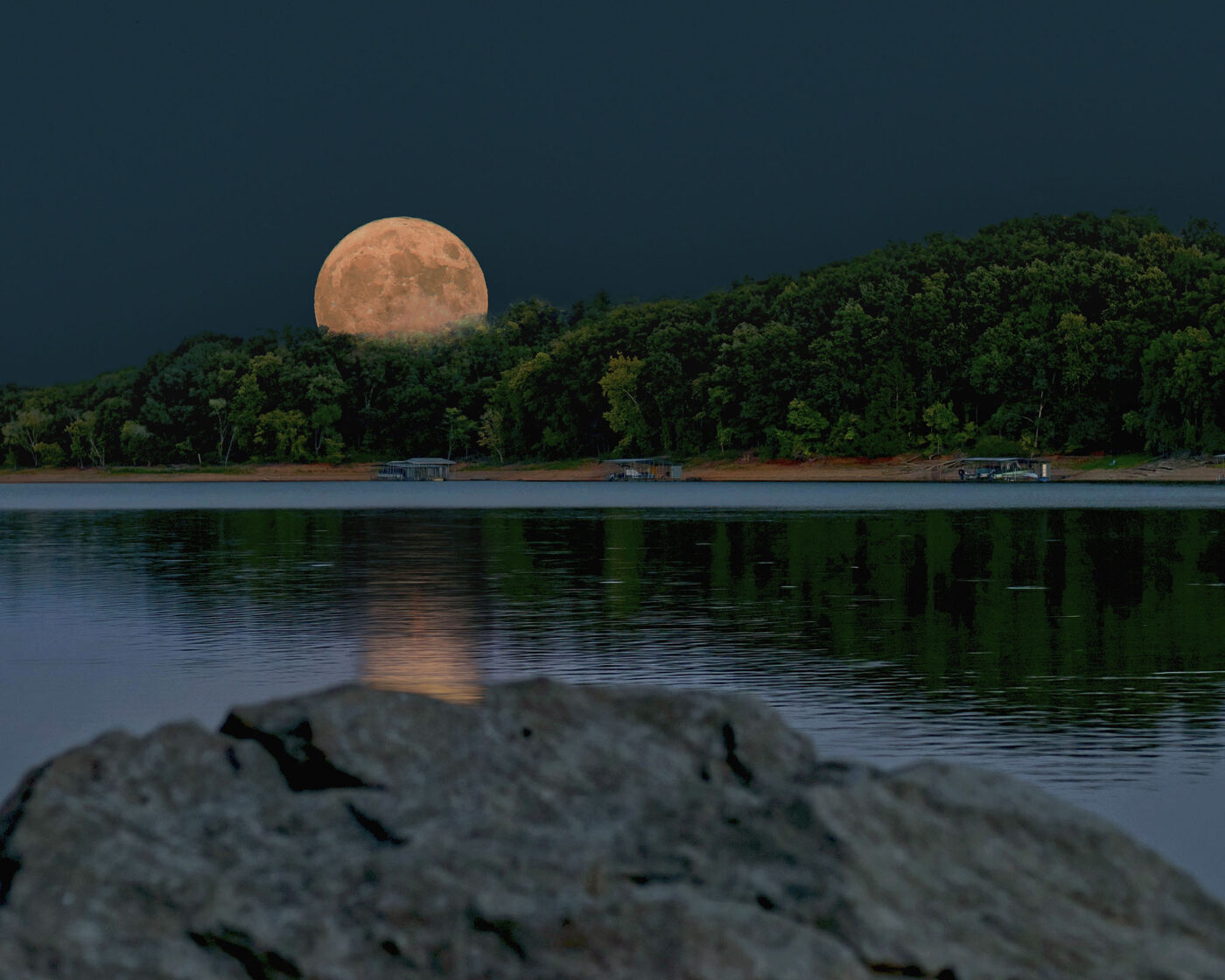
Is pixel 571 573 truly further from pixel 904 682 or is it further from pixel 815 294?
pixel 815 294

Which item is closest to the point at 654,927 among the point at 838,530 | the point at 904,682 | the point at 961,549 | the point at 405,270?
the point at 904,682

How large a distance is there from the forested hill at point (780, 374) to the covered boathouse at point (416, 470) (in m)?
4.45

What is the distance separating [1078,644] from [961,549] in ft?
59.0

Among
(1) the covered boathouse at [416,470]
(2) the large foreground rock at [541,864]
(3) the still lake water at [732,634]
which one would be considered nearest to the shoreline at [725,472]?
(1) the covered boathouse at [416,470]

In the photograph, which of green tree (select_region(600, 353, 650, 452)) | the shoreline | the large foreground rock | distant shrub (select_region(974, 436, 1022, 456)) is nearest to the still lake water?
the large foreground rock

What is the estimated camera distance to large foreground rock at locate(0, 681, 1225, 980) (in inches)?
162

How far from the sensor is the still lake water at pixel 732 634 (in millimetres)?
11141

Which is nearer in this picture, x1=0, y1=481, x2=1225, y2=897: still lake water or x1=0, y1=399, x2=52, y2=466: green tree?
x1=0, y1=481, x2=1225, y2=897: still lake water

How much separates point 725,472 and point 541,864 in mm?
130438

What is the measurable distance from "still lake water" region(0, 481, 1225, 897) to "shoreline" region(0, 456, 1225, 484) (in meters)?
75.9

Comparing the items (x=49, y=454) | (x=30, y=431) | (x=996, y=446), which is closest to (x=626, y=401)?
(x=996, y=446)

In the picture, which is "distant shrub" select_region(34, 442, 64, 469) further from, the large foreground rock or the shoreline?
the large foreground rock

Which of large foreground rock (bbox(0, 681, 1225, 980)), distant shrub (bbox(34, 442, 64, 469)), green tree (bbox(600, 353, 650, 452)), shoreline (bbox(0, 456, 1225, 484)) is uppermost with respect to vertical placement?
green tree (bbox(600, 353, 650, 452))

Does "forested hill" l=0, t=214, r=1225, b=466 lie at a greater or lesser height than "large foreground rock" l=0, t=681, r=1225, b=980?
greater
